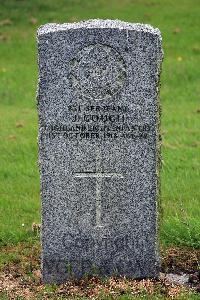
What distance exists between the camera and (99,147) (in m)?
6.30

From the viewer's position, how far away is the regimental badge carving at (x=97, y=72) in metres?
6.18

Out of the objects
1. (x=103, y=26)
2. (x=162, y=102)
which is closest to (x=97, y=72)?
(x=103, y=26)

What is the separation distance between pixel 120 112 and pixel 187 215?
2302mm

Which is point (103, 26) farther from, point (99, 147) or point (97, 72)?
point (99, 147)

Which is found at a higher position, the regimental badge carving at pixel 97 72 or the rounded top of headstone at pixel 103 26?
the rounded top of headstone at pixel 103 26

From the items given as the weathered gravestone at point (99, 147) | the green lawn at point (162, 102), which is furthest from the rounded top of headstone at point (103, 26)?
the green lawn at point (162, 102)

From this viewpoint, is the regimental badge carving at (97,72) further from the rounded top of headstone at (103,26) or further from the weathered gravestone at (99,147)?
the rounded top of headstone at (103,26)

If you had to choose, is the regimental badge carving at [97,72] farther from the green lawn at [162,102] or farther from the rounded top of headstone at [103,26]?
the green lawn at [162,102]

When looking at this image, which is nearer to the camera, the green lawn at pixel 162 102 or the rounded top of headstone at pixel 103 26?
the rounded top of headstone at pixel 103 26

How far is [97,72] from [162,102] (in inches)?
319

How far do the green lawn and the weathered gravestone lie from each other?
3.46ft

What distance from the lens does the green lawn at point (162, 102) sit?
849 cm

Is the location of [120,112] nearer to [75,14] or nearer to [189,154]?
[189,154]

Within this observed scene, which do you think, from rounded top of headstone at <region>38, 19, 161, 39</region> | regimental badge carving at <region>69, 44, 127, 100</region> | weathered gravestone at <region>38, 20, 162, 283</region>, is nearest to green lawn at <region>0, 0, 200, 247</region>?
weathered gravestone at <region>38, 20, 162, 283</region>
